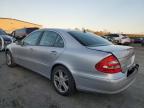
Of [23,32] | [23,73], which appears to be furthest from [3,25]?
[23,73]

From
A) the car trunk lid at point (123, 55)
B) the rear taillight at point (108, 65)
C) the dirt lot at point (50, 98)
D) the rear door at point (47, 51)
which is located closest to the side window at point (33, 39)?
the rear door at point (47, 51)

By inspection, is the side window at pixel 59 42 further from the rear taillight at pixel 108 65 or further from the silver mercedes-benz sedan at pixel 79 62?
the rear taillight at pixel 108 65

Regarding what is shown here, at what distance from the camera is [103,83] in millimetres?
2967

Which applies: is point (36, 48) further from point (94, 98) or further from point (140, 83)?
point (140, 83)

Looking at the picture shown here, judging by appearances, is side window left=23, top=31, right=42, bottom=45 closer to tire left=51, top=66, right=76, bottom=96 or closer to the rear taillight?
tire left=51, top=66, right=76, bottom=96

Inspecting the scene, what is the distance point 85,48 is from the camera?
3.35 metres

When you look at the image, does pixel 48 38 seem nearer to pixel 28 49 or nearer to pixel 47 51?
pixel 47 51

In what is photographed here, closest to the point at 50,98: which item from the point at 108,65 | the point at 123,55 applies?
the point at 108,65

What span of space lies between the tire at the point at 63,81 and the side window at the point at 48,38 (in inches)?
27.0

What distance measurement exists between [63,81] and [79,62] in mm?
712

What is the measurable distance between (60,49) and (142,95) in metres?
2.16

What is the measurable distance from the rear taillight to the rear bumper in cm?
11

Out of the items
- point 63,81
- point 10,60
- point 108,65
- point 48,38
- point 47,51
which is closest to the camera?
point 108,65

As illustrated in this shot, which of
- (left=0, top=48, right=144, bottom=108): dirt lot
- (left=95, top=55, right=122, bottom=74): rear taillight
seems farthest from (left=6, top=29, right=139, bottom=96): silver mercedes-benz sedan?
(left=0, top=48, right=144, bottom=108): dirt lot
